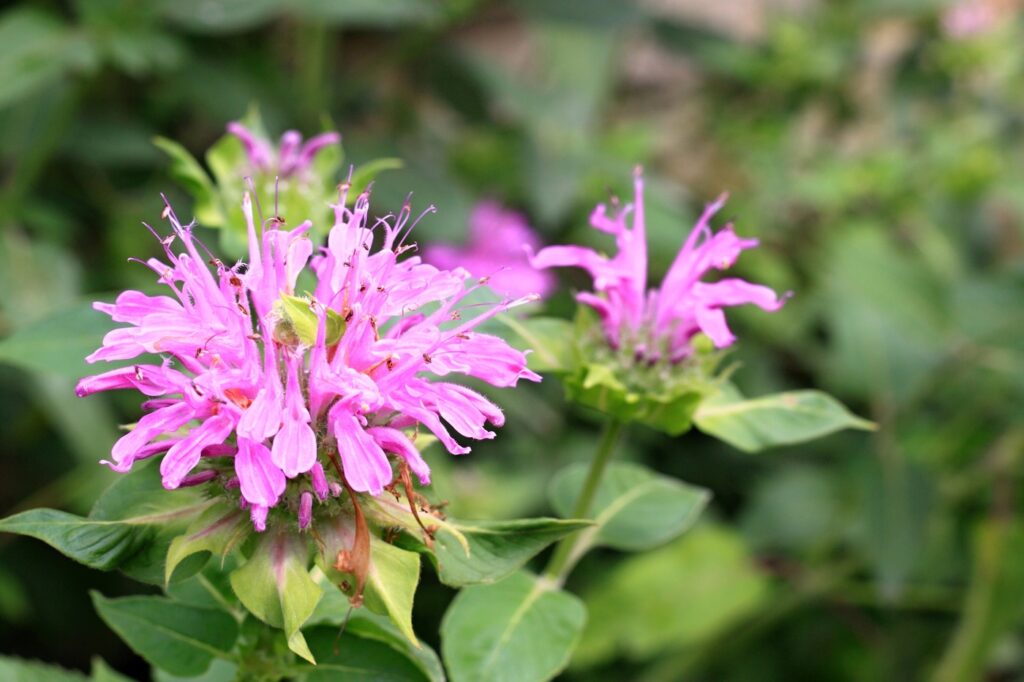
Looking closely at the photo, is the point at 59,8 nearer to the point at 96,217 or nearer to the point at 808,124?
the point at 96,217

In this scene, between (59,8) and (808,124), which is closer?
(59,8)

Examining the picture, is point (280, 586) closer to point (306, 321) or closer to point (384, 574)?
point (384, 574)

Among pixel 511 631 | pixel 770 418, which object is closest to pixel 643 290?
pixel 770 418

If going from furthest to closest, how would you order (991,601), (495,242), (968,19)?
(968,19), (495,242), (991,601)

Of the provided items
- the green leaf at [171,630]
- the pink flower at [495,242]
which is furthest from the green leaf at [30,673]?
the pink flower at [495,242]

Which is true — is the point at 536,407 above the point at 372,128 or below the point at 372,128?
below

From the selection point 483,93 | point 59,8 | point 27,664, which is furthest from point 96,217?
point 27,664

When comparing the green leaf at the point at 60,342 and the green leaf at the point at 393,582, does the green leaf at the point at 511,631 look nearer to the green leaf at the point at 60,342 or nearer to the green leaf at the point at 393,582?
the green leaf at the point at 393,582

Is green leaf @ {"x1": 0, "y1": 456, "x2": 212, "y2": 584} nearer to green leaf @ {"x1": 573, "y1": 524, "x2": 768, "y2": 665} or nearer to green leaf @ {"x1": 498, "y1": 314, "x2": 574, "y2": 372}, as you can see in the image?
green leaf @ {"x1": 498, "y1": 314, "x2": 574, "y2": 372}
